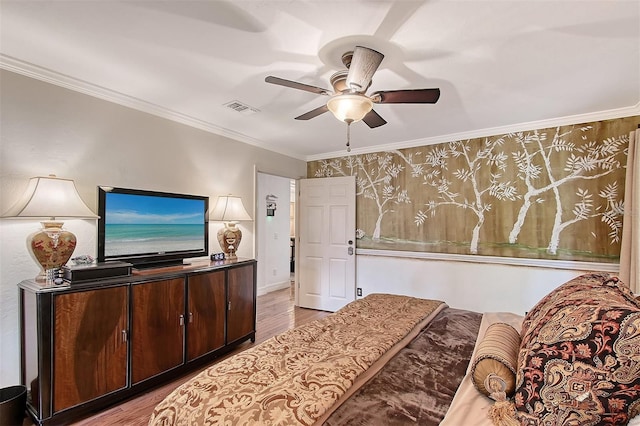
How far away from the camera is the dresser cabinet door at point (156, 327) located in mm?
2311

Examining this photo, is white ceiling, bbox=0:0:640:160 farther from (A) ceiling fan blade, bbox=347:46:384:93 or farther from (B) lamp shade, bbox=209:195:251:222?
(B) lamp shade, bbox=209:195:251:222

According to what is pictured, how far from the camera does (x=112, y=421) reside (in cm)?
208

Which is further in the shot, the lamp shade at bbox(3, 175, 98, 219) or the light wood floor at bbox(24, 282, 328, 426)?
the light wood floor at bbox(24, 282, 328, 426)

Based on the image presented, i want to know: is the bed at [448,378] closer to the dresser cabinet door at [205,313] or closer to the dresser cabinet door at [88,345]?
the dresser cabinet door at [88,345]

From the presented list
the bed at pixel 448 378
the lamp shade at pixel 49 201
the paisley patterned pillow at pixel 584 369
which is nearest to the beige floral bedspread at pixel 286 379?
the bed at pixel 448 378

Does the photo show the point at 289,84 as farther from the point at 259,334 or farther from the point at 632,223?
the point at 632,223

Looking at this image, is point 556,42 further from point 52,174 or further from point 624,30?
point 52,174

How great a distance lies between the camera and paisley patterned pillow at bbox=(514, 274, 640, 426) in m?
0.82

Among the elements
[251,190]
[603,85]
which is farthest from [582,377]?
[251,190]

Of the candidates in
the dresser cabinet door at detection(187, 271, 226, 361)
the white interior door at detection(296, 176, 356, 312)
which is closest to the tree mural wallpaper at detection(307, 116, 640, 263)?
the white interior door at detection(296, 176, 356, 312)

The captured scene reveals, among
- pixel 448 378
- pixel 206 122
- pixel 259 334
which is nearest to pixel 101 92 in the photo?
pixel 206 122

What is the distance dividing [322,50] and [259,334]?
318 cm

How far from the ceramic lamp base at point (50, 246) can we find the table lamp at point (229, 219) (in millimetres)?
1390

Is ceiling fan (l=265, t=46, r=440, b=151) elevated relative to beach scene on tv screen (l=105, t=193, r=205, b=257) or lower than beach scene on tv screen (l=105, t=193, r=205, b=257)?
elevated
